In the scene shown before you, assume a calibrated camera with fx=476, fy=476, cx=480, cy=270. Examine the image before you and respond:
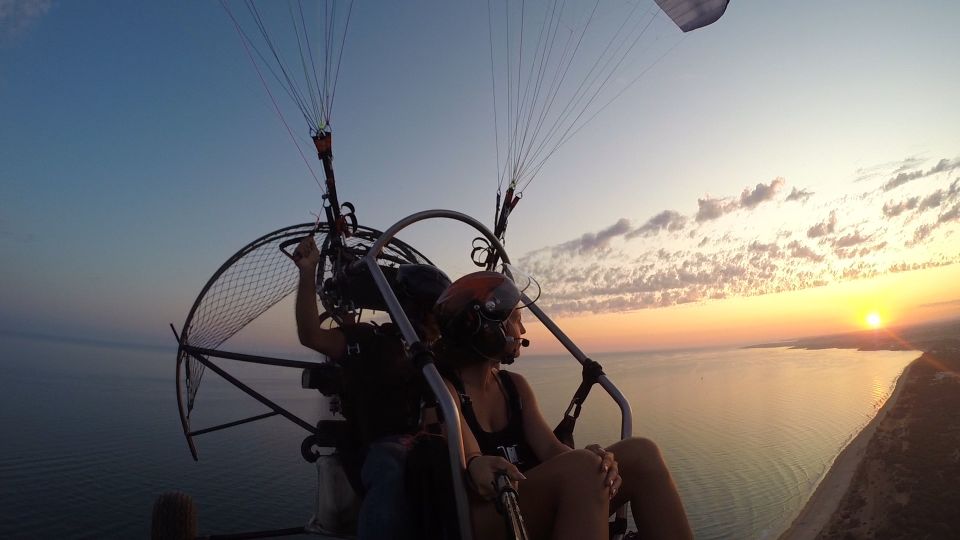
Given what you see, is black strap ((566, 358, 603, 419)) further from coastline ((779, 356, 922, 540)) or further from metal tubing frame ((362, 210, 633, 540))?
coastline ((779, 356, 922, 540))

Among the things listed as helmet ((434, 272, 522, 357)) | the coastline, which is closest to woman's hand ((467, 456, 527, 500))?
helmet ((434, 272, 522, 357))

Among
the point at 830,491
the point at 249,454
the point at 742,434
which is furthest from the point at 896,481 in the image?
the point at 249,454

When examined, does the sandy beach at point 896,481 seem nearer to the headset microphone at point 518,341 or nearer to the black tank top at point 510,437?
the black tank top at point 510,437

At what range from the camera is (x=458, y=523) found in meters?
1.75

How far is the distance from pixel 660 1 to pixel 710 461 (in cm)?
2022

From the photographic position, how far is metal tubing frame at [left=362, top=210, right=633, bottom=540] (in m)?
1.71

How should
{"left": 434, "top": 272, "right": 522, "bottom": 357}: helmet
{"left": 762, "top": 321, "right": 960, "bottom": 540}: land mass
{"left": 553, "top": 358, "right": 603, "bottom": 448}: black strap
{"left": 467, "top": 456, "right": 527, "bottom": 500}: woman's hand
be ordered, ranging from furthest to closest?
{"left": 762, "top": 321, "right": 960, "bottom": 540}: land mass < {"left": 553, "top": 358, "right": 603, "bottom": 448}: black strap < {"left": 434, "top": 272, "right": 522, "bottom": 357}: helmet < {"left": 467, "top": 456, "right": 527, "bottom": 500}: woman's hand

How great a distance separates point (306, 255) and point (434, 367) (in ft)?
3.88

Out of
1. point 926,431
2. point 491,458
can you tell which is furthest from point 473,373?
point 926,431

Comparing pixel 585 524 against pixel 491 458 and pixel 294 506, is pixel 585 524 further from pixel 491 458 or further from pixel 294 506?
pixel 294 506

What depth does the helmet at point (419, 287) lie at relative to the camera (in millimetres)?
2926

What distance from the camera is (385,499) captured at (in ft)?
6.26

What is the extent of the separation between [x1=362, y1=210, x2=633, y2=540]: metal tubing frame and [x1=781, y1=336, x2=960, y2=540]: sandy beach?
19.3 meters

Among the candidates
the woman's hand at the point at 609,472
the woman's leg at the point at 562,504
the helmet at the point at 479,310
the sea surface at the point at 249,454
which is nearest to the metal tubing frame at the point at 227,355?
the sea surface at the point at 249,454
